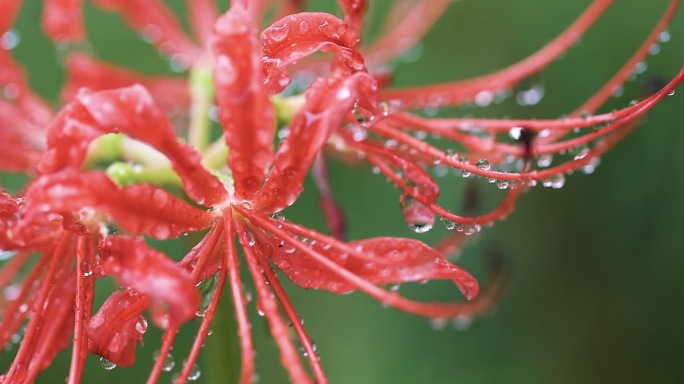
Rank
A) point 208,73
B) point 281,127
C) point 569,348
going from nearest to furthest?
1. point 281,127
2. point 208,73
3. point 569,348

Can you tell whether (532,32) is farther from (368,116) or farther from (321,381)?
(321,381)

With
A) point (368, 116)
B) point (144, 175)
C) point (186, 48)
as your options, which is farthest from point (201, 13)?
point (368, 116)

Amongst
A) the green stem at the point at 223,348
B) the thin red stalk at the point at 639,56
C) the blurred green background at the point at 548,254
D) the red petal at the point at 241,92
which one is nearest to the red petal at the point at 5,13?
the green stem at the point at 223,348

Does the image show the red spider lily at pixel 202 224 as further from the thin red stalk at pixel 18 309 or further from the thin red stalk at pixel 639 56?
the thin red stalk at pixel 639 56

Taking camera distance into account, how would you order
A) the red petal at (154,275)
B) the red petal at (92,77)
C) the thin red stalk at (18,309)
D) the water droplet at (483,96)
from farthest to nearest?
the red petal at (92,77) < the water droplet at (483,96) < the thin red stalk at (18,309) < the red petal at (154,275)

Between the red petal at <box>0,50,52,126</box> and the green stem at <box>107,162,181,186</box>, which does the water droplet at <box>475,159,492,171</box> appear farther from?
the red petal at <box>0,50,52,126</box>
